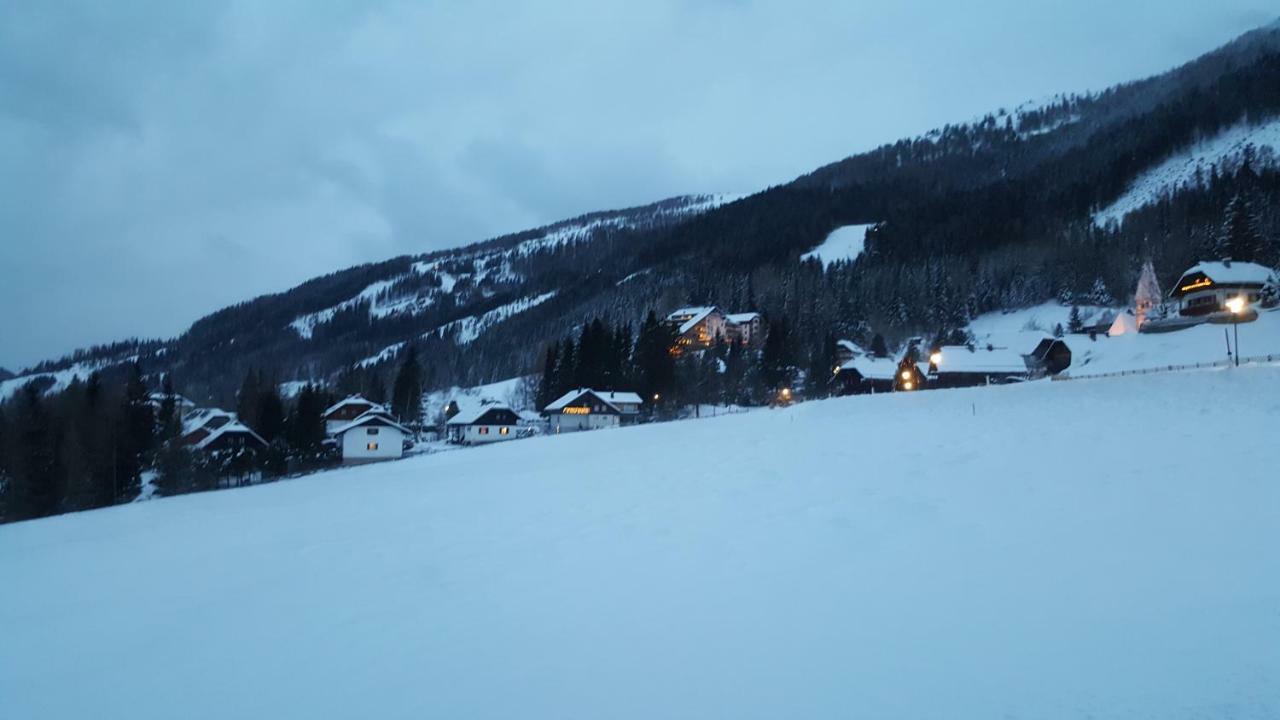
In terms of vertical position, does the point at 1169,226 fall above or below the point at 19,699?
above

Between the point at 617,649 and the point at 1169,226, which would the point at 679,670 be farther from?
the point at 1169,226

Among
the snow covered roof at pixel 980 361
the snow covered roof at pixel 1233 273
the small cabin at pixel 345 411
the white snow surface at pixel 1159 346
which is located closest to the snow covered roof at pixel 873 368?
the snow covered roof at pixel 980 361

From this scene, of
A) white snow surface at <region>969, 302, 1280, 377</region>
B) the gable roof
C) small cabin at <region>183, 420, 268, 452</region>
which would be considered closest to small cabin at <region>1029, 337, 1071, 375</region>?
white snow surface at <region>969, 302, 1280, 377</region>

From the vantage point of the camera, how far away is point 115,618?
1153 cm

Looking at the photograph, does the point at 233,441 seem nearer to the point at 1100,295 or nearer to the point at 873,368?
the point at 873,368

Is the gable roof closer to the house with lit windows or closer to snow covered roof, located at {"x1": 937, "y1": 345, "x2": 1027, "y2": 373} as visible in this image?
snow covered roof, located at {"x1": 937, "y1": 345, "x2": 1027, "y2": 373}

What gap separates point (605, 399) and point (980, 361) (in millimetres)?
33316

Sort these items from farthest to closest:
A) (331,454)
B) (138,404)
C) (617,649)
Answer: (331,454) → (138,404) → (617,649)

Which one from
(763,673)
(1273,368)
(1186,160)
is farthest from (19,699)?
(1186,160)

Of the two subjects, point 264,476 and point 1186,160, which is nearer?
point 264,476

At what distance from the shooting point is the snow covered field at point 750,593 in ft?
23.4

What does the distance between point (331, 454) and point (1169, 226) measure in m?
119

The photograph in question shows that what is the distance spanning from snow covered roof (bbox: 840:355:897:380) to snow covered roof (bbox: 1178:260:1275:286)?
2755 cm

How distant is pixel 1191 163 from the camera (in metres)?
127
